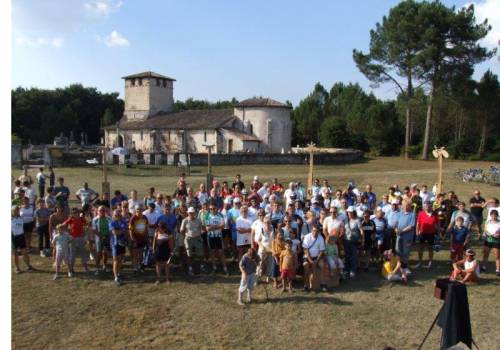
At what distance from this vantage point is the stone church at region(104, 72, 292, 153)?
171 ft

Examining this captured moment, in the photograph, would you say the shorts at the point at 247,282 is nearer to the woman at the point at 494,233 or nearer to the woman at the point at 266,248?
A: the woman at the point at 266,248

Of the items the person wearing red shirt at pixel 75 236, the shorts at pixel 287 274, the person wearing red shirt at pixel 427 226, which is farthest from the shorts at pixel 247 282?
the person wearing red shirt at pixel 427 226

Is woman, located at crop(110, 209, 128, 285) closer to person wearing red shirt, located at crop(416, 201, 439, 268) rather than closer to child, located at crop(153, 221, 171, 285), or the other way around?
child, located at crop(153, 221, 171, 285)

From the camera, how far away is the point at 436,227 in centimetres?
1134

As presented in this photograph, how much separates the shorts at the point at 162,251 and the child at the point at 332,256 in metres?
3.58

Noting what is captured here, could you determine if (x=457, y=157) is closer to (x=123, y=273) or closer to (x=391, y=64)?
(x=391, y=64)

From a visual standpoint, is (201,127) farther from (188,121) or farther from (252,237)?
(252,237)

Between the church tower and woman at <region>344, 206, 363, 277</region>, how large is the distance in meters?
56.3

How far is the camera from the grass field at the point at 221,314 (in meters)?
7.33

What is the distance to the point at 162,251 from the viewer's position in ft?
33.0

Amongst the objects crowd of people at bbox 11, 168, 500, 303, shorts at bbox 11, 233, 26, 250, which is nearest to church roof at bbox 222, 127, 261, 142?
crowd of people at bbox 11, 168, 500, 303

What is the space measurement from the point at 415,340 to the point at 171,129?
5118 cm

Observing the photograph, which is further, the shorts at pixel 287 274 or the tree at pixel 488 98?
the tree at pixel 488 98

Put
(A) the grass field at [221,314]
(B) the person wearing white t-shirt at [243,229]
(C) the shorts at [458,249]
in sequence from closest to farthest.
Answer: (A) the grass field at [221,314] → (B) the person wearing white t-shirt at [243,229] → (C) the shorts at [458,249]
